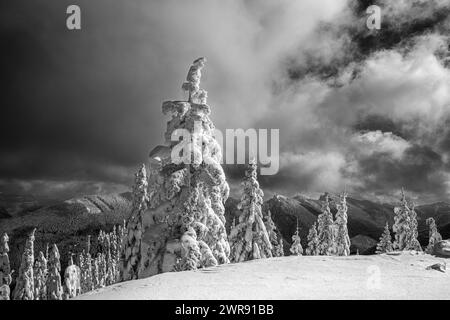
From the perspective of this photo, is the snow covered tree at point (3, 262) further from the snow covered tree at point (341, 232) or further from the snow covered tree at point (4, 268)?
the snow covered tree at point (341, 232)

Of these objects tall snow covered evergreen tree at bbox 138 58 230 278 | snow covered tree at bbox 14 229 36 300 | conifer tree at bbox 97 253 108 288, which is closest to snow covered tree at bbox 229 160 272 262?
tall snow covered evergreen tree at bbox 138 58 230 278

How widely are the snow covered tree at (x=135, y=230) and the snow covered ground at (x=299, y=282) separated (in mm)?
18391

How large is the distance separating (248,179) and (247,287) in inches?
1021

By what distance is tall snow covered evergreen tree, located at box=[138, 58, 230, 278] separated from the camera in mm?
19938

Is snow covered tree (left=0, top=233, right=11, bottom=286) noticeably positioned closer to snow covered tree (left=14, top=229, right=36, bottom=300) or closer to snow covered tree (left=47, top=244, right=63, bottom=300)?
snow covered tree (left=14, top=229, right=36, bottom=300)

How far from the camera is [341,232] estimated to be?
58.6 metres

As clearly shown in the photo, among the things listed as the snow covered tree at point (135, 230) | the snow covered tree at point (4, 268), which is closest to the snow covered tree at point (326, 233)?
the snow covered tree at point (135, 230)

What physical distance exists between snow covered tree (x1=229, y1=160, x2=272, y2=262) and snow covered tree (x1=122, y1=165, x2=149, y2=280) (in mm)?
8815

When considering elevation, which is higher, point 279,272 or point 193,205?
point 193,205

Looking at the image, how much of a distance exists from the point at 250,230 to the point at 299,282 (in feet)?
79.7

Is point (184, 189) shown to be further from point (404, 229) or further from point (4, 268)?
point (404, 229)
